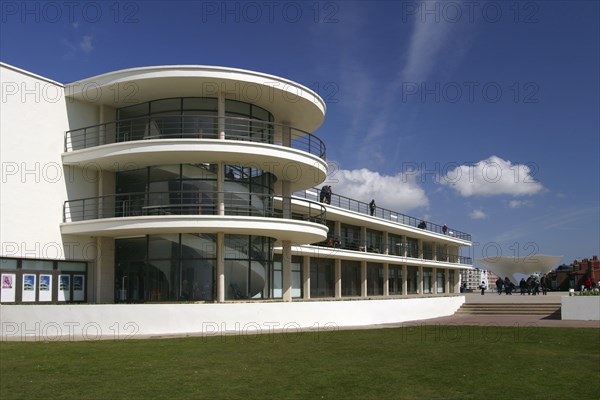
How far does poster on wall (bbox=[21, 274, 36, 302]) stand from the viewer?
78.4 feet

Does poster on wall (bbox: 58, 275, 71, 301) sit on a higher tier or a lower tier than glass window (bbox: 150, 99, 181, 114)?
lower

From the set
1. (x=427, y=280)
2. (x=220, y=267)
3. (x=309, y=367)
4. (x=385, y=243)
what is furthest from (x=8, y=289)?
(x=427, y=280)

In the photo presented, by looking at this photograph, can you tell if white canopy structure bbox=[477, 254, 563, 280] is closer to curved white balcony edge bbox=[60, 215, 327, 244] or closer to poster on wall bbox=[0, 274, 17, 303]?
curved white balcony edge bbox=[60, 215, 327, 244]

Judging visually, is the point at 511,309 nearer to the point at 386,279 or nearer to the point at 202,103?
the point at 386,279

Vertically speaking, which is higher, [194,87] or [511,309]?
[194,87]

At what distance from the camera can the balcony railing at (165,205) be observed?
2459 centimetres

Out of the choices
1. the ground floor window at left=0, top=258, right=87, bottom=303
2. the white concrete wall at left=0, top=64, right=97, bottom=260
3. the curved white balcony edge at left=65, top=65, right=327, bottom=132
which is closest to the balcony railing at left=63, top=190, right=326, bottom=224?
the white concrete wall at left=0, top=64, right=97, bottom=260

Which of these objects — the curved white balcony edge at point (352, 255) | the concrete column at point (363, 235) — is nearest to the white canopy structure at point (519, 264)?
the curved white balcony edge at point (352, 255)

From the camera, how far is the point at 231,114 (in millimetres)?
25828

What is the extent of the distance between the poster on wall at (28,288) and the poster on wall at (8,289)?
1.18ft

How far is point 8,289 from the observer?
922 inches

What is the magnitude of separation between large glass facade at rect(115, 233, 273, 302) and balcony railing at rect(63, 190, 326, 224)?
0.99 metres

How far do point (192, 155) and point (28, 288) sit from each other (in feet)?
26.0

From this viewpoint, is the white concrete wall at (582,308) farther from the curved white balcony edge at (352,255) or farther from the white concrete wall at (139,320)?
the curved white balcony edge at (352,255)
